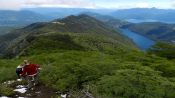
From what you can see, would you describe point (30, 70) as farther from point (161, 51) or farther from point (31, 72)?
point (161, 51)

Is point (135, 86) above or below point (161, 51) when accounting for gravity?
above

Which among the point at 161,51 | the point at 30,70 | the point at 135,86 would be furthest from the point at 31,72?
the point at 161,51

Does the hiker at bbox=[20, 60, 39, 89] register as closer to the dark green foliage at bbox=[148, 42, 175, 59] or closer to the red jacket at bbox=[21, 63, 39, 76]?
the red jacket at bbox=[21, 63, 39, 76]

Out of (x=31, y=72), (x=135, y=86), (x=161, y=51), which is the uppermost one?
(x=135, y=86)

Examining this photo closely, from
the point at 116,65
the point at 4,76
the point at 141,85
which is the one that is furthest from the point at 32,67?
the point at 141,85

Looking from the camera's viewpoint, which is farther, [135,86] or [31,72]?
[31,72]

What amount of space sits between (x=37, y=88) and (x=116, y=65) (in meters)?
4.84

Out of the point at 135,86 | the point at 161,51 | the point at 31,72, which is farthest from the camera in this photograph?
the point at 161,51

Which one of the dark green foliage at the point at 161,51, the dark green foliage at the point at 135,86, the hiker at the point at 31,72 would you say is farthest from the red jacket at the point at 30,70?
the dark green foliage at the point at 161,51

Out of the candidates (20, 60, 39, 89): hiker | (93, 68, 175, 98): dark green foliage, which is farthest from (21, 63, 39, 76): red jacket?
(93, 68, 175, 98): dark green foliage

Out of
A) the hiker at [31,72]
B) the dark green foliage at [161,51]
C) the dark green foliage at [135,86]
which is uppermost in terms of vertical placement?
the dark green foliage at [135,86]

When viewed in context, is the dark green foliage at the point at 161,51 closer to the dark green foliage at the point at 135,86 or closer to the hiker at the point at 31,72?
the hiker at the point at 31,72

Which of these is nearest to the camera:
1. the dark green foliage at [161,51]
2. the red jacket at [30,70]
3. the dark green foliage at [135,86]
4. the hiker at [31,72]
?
the dark green foliage at [135,86]

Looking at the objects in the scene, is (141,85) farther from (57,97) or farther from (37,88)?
(37,88)
